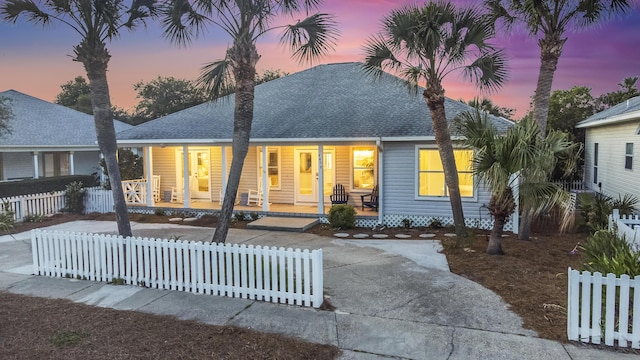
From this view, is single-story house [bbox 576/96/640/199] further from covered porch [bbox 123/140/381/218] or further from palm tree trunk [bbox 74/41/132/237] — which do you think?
palm tree trunk [bbox 74/41/132/237]

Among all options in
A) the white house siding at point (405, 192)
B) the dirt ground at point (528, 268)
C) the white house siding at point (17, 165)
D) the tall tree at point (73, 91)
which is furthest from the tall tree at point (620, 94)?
the tall tree at point (73, 91)

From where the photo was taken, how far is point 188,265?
736 cm

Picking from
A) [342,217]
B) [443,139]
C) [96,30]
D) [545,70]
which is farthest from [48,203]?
[545,70]

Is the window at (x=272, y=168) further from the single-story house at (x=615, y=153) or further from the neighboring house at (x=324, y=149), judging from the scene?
the single-story house at (x=615, y=153)

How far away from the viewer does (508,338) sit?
208 inches

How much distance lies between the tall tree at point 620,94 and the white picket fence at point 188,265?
102 ft

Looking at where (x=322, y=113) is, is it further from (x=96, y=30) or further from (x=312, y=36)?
(x=96, y=30)

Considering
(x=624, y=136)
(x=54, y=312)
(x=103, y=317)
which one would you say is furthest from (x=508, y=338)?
(x=624, y=136)

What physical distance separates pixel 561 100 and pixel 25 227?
30822mm

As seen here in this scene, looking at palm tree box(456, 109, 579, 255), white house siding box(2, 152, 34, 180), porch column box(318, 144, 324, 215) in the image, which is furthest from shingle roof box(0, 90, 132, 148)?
palm tree box(456, 109, 579, 255)

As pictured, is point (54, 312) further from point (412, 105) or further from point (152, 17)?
point (412, 105)

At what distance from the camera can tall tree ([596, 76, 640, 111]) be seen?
29797mm

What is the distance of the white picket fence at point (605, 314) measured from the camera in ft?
16.4

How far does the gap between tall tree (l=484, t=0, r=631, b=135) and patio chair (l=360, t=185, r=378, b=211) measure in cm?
565
